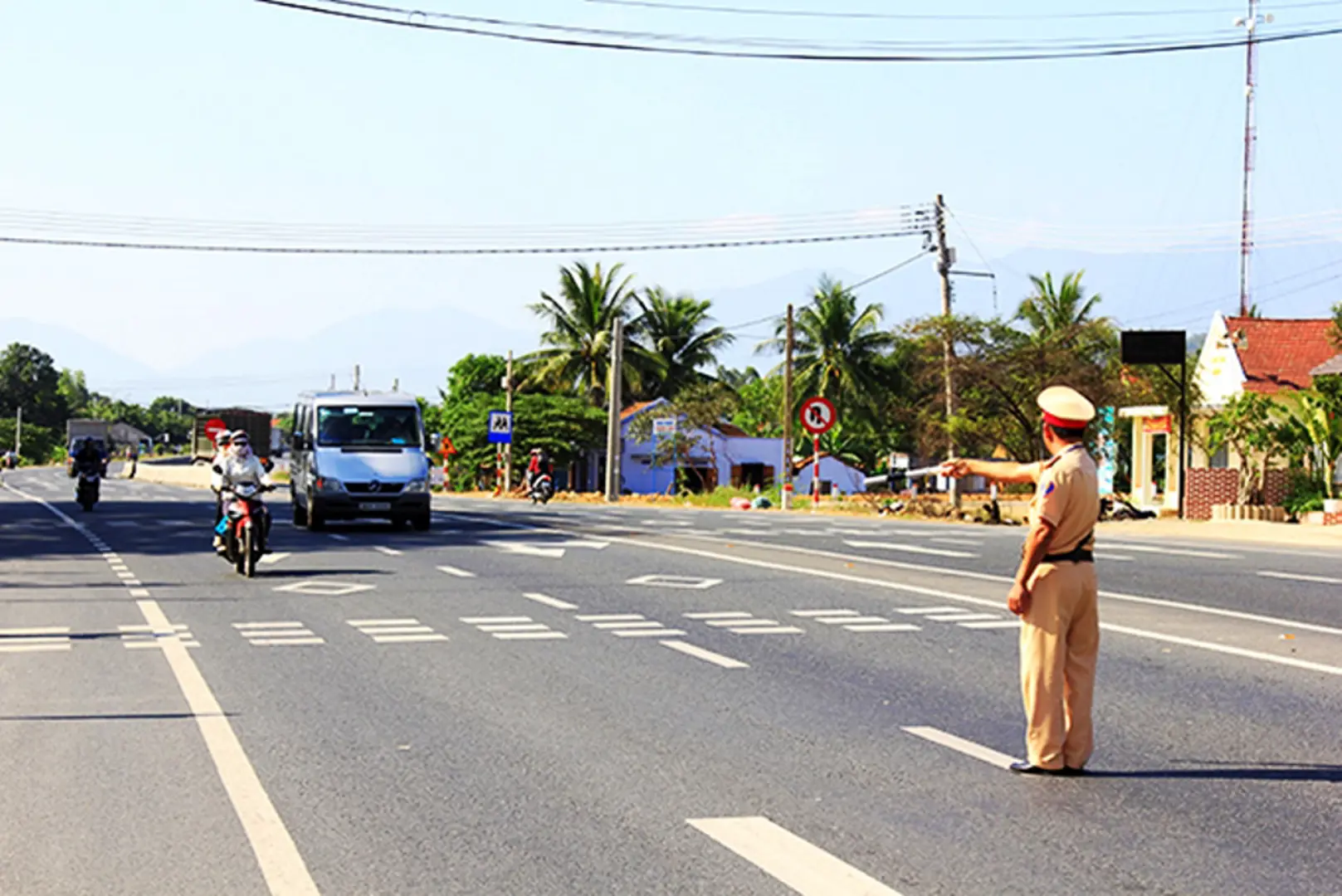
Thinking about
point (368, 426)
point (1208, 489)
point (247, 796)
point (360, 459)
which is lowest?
point (247, 796)

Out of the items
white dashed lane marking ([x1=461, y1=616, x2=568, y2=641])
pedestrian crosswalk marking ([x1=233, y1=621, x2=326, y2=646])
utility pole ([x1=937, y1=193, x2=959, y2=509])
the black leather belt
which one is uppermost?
utility pole ([x1=937, y1=193, x2=959, y2=509])

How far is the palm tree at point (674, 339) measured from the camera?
76.1m

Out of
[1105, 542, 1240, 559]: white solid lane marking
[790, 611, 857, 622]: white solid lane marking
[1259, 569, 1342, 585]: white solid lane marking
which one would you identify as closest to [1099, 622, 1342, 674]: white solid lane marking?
[790, 611, 857, 622]: white solid lane marking

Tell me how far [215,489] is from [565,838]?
45.0ft

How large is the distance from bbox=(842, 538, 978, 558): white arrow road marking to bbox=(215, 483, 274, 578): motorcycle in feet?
29.3

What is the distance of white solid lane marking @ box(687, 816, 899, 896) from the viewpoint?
5.62m

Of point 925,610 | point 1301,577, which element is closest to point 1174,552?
point 1301,577

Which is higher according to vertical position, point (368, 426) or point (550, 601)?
point (368, 426)

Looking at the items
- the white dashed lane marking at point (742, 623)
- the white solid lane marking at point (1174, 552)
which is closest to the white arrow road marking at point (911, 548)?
the white solid lane marking at point (1174, 552)

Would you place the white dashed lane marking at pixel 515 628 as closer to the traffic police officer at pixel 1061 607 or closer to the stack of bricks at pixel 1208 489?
the traffic police officer at pixel 1061 607

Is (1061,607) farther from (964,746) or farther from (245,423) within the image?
(245,423)

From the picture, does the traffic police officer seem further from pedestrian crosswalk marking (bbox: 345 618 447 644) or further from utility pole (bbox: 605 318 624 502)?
utility pole (bbox: 605 318 624 502)

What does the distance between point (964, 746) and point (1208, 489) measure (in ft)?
108

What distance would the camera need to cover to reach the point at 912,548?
78.9 feet
